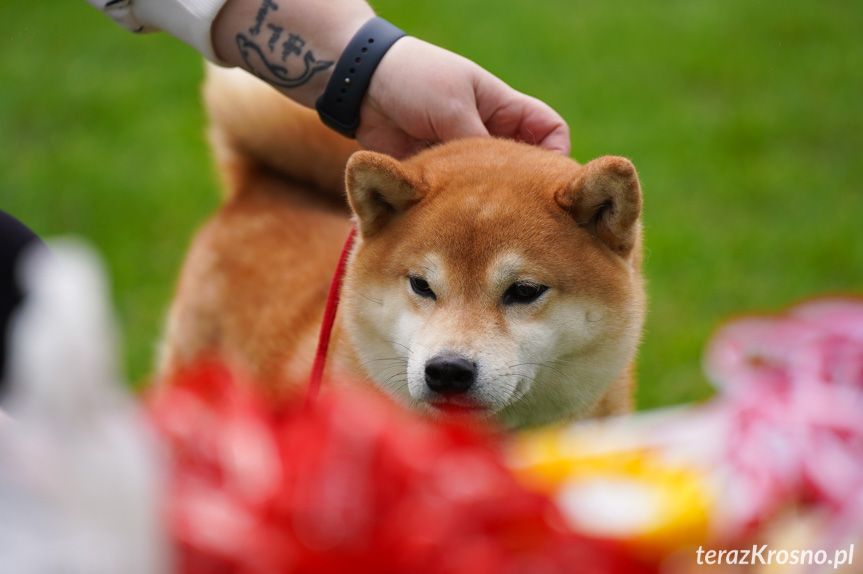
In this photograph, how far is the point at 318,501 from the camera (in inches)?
21.3

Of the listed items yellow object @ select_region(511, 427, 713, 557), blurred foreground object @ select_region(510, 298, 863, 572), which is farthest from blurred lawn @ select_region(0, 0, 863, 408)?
yellow object @ select_region(511, 427, 713, 557)

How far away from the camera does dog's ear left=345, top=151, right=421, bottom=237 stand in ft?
5.36

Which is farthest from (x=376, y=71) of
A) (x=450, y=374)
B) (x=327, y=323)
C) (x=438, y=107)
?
(x=450, y=374)

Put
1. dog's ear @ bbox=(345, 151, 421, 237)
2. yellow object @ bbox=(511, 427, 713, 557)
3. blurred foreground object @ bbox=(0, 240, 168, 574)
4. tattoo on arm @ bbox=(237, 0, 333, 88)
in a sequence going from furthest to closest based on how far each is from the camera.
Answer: tattoo on arm @ bbox=(237, 0, 333, 88) < dog's ear @ bbox=(345, 151, 421, 237) < yellow object @ bbox=(511, 427, 713, 557) < blurred foreground object @ bbox=(0, 240, 168, 574)

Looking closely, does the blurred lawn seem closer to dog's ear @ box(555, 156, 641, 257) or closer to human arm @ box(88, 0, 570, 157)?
dog's ear @ box(555, 156, 641, 257)

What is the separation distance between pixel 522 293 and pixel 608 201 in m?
0.26

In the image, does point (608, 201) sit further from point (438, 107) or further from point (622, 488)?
point (622, 488)

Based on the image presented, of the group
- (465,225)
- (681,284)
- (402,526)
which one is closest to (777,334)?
(402,526)

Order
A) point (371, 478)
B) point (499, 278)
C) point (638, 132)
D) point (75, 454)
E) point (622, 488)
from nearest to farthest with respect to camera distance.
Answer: point (75, 454) → point (371, 478) → point (622, 488) → point (499, 278) → point (638, 132)

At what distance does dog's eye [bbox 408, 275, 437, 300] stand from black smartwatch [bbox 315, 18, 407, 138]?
396 mm

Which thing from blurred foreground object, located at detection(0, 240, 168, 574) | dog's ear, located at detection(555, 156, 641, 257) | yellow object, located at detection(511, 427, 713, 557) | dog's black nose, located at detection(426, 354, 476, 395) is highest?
dog's ear, located at detection(555, 156, 641, 257)

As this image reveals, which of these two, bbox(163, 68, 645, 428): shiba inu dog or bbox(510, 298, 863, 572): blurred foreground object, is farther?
bbox(163, 68, 645, 428): shiba inu dog

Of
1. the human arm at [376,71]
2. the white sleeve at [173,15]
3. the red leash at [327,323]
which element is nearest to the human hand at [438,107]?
the human arm at [376,71]

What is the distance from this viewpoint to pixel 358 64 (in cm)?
169
